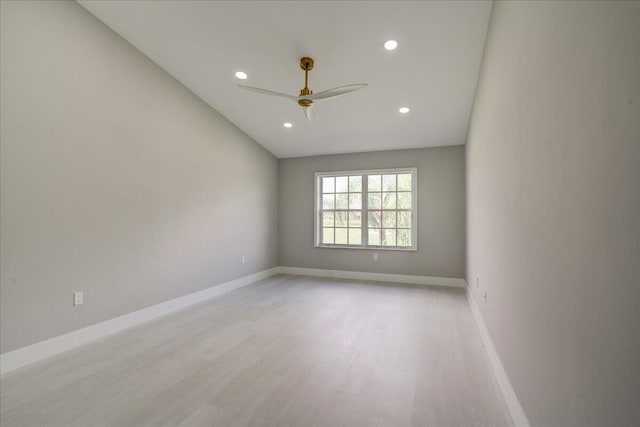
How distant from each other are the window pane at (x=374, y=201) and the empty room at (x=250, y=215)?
2.48 feet

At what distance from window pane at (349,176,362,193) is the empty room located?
2.79 feet

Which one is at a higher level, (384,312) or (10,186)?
(10,186)

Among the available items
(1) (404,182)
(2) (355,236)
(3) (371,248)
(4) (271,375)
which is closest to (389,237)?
(3) (371,248)

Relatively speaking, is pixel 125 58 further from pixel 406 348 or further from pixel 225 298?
pixel 406 348

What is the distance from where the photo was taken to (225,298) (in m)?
4.48

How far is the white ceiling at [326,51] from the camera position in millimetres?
2758

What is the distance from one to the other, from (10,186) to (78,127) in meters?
0.80

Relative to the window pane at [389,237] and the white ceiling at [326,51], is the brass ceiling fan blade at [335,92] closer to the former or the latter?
the white ceiling at [326,51]

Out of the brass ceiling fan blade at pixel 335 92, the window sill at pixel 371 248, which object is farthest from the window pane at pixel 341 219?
the brass ceiling fan blade at pixel 335 92

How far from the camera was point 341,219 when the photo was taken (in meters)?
6.22

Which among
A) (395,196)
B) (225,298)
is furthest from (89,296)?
(395,196)

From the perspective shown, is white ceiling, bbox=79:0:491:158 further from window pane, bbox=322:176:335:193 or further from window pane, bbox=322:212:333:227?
window pane, bbox=322:212:333:227

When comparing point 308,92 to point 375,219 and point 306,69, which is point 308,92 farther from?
point 375,219

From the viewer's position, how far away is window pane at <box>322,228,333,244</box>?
629cm
